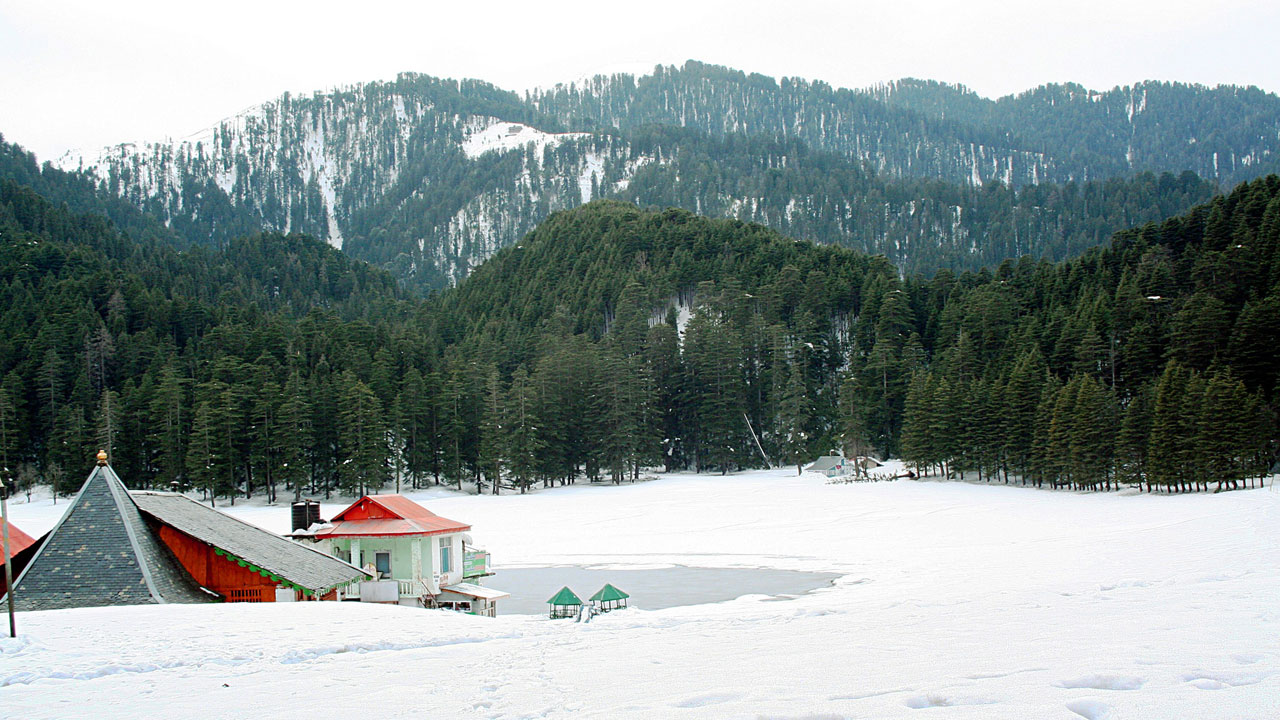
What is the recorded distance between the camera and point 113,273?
108 metres

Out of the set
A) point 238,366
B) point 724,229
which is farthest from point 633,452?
point 724,229

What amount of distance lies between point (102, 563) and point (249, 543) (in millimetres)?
3243

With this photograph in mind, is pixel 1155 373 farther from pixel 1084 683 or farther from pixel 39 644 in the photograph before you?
pixel 39 644

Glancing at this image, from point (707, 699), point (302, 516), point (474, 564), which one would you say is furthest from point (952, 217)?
point (707, 699)

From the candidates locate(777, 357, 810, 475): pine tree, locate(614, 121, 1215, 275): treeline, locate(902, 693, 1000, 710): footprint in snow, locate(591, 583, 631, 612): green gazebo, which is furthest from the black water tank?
locate(614, 121, 1215, 275): treeline

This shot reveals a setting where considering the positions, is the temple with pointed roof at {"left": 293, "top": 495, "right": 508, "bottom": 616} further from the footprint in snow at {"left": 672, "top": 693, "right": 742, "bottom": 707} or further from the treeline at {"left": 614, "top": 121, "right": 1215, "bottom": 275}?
the treeline at {"left": 614, "top": 121, "right": 1215, "bottom": 275}

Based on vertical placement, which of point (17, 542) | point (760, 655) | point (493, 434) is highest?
point (493, 434)

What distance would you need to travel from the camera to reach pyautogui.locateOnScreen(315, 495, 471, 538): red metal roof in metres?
27.8

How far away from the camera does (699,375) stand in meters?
81.9

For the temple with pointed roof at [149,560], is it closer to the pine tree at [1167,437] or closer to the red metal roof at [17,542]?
the red metal roof at [17,542]

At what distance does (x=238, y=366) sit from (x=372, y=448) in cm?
1700

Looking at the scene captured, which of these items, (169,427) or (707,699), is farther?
(169,427)

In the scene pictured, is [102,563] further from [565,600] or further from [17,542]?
[565,600]

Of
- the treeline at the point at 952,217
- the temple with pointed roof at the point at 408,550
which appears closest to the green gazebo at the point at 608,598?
the temple with pointed roof at the point at 408,550
